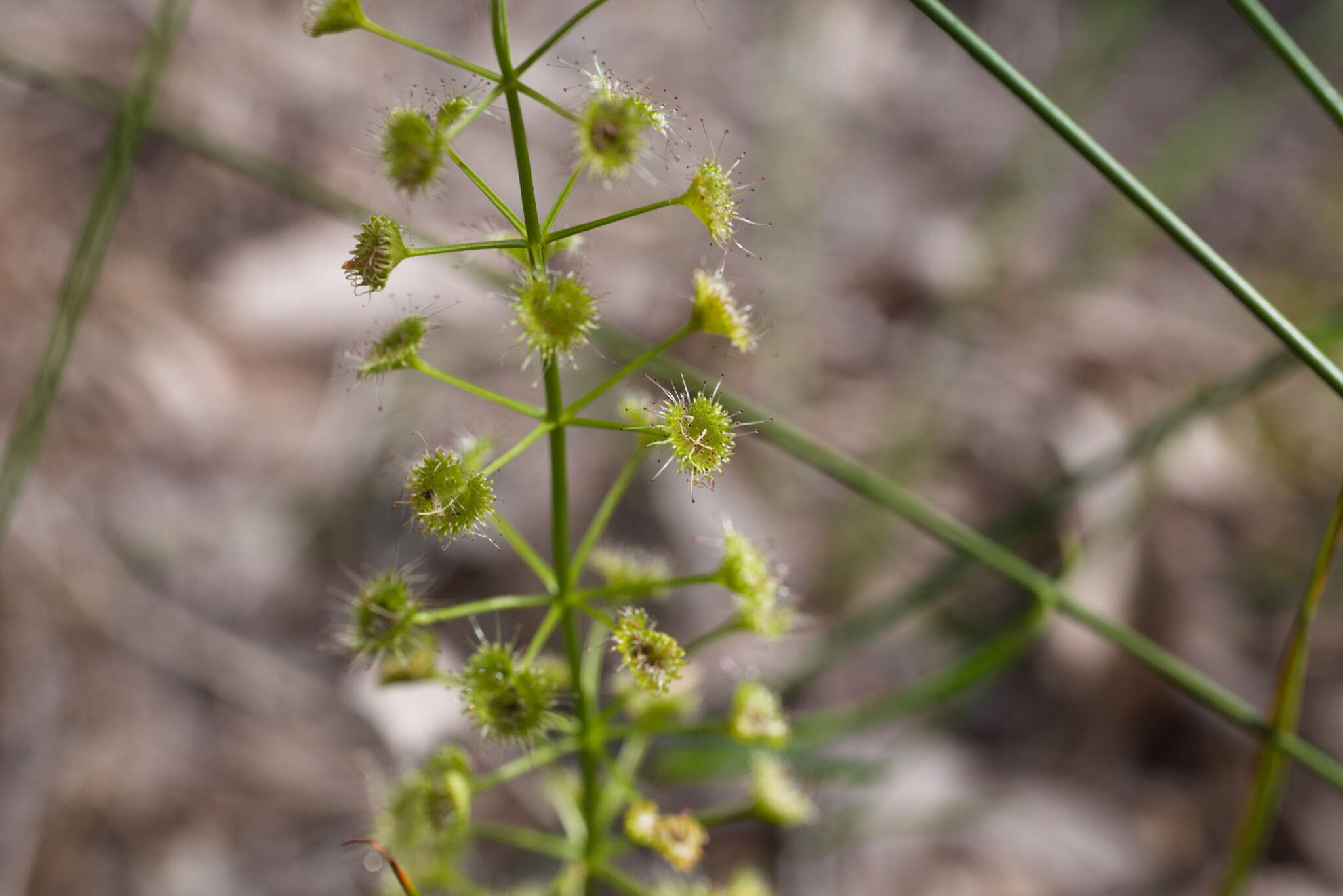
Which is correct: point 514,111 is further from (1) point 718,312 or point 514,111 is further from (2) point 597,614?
(2) point 597,614

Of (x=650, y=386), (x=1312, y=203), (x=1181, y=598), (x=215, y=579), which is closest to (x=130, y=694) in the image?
(x=215, y=579)

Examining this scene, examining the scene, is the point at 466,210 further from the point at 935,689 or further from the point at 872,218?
the point at 935,689

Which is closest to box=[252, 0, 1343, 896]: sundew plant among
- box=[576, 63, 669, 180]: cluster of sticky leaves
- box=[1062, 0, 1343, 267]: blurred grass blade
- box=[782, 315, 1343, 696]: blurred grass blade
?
box=[576, 63, 669, 180]: cluster of sticky leaves

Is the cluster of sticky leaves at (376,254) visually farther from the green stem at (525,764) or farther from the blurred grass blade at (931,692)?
the blurred grass blade at (931,692)

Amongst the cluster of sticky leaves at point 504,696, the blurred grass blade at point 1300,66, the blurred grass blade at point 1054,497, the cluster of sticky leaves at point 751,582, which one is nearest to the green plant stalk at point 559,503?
the cluster of sticky leaves at point 504,696

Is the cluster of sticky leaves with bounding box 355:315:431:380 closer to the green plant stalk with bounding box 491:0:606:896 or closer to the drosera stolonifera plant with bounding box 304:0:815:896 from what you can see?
the drosera stolonifera plant with bounding box 304:0:815:896

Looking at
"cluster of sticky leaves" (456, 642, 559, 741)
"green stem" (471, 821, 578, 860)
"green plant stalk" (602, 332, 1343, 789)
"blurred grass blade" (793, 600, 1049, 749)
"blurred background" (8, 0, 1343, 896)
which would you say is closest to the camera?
"cluster of sticky leaves" (456, 642, 559, 741)

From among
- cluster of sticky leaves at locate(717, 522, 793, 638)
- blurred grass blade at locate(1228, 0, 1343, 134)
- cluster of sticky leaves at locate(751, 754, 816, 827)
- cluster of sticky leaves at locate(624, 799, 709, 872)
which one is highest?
blurred grass blade at locate(1228, 0, 1343, 134)
